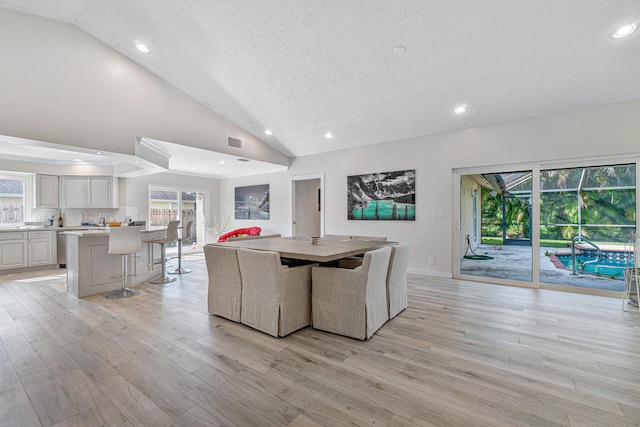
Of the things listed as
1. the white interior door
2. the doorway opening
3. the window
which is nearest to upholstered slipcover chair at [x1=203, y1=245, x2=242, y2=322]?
the doorway opening

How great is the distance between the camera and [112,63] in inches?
156

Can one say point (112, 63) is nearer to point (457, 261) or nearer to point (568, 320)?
point (457, 261)

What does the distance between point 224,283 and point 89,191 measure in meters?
5.61

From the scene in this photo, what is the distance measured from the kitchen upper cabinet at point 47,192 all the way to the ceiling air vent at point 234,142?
165 inches

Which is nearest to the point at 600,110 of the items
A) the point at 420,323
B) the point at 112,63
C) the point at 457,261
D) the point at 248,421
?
the point at 457,261

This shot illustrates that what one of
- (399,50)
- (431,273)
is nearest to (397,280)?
(431,273)

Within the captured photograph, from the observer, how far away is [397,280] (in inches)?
120

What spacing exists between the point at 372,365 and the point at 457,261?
10.8 feet

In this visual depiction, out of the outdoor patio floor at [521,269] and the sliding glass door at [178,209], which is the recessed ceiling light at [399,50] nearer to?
the outdoor patio floor at [521,269]

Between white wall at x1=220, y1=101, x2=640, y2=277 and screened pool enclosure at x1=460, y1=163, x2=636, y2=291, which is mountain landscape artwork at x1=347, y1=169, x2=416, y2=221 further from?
screened pool enclosure at x1=460, y1=163, x2=636, y2=291

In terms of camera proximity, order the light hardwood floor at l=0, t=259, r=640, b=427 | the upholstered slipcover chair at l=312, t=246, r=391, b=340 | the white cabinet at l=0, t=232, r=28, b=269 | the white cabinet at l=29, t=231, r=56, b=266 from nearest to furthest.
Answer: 1. the light hardwood floor at l=0, t=259, r=640, b=427
2. the upholstered slipcover chair at l=312, t=246, r=391, b=340
3. the white cabinet at l=0, t=232, r=28, b=269
4. the white cabinet at l=29, t=231, r=56, b=266

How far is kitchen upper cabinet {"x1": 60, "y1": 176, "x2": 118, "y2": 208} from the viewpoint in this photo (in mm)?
6277

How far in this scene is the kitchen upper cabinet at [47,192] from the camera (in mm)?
5961

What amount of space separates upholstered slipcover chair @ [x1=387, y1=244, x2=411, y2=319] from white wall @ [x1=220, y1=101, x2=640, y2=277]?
1.94 metres
